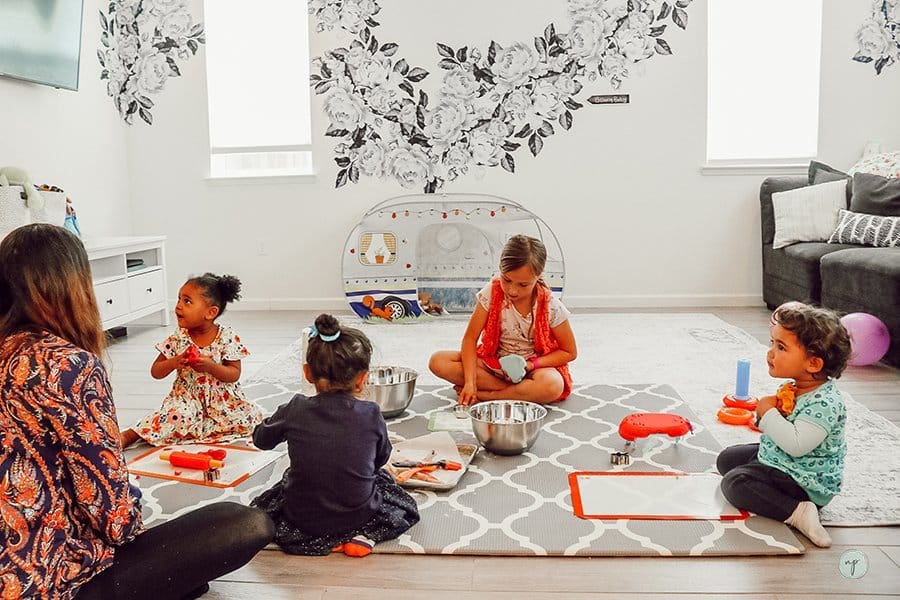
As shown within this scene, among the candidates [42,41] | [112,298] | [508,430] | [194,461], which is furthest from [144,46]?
[508,430]

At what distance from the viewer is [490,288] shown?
9.86 ft

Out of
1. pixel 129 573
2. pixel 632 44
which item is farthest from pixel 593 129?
pixel 129 573

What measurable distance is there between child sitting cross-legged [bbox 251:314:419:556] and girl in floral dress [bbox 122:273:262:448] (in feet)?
2.61

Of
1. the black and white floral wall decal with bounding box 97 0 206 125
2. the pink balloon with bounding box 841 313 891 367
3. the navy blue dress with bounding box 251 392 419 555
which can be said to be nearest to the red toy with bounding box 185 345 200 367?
the navy blue dress with bounding box 251 392 419 555

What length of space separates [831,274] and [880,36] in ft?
6.30

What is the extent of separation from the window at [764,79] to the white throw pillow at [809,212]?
0.52m

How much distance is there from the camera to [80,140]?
499 centimetres

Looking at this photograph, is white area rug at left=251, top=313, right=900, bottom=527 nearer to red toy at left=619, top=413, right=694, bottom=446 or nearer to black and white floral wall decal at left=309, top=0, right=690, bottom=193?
red toy at left=619, top=413, right=694, bottom=446

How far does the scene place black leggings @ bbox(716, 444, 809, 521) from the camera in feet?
6.51

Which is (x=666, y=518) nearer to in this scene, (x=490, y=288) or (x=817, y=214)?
(x=490, y=288)

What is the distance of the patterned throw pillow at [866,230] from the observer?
4.12m

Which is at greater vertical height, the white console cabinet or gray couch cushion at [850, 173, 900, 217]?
gray couch cushion at [850, 173, 900, 217]

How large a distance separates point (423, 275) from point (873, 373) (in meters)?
2.71

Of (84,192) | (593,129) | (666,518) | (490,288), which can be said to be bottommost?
(666,518)
